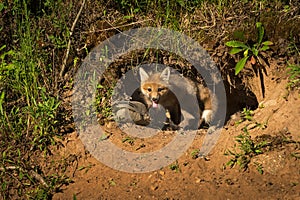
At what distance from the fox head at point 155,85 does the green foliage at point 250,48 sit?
0.91 metres

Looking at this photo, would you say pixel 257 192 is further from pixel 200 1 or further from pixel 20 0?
pixel 20 0

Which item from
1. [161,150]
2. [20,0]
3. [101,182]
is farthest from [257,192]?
[20,0]

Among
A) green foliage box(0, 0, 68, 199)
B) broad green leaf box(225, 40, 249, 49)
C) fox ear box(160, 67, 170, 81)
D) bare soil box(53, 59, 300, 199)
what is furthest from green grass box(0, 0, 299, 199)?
fox ear box(160, 67, 170, 81)

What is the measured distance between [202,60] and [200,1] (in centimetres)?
70

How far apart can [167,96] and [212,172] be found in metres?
1.95

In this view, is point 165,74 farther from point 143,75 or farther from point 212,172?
point 212,172

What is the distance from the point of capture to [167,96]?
5.41 meters

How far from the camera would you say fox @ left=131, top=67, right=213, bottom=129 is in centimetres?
506

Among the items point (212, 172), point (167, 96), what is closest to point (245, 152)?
point (212, 172)

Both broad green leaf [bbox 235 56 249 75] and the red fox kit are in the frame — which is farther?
the red fox kit

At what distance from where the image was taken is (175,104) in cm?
552

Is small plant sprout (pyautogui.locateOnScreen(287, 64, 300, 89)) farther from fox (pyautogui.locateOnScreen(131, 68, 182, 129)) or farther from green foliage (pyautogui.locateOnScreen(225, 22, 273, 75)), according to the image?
fox (pyautogui.locateOnScreen(131, 68, 182, 129))

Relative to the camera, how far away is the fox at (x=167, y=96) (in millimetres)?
5062

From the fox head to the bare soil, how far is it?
3.45 feet
